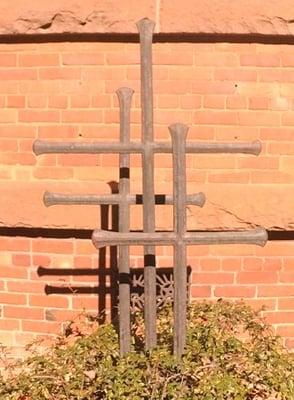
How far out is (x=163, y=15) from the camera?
3.47 metres

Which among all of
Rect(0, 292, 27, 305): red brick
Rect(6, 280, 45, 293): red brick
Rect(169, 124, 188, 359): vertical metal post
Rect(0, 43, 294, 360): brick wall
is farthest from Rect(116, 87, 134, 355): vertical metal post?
Rect(0, 292, 27, 305): red brick

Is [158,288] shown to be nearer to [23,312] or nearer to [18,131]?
[23,312]

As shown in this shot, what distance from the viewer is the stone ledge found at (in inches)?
136

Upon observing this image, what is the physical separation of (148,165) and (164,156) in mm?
751

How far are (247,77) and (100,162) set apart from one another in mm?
1084

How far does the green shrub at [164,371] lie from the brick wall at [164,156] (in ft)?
2.05

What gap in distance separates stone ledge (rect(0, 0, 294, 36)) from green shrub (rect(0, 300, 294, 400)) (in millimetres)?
1771

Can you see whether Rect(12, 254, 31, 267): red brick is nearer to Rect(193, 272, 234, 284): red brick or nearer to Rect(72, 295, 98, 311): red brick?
Rect(72, 295, 98, 311): red brick

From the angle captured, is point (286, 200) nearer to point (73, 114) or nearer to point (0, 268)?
point (73, 114)

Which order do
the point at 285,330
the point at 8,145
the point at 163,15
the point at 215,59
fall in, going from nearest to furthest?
the point at 163,15 < the point at 215,59 < the point at 8,145 < the point at 285,330

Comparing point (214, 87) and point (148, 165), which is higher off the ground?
point (214, 87)

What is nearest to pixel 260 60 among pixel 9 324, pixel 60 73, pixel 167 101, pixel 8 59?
pixel 167 101

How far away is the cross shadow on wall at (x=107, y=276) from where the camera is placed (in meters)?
3.67

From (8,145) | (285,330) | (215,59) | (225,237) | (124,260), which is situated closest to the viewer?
(225,237)
